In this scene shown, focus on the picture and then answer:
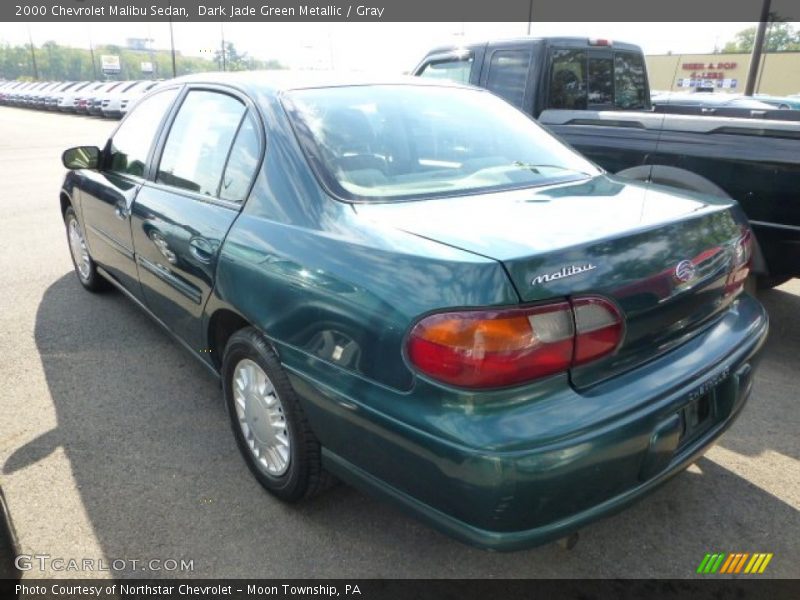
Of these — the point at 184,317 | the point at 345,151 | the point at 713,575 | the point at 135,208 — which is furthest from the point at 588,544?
the point at 135,208

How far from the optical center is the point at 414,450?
Result: 178cm

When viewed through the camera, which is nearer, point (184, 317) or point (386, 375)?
point (386, 375)

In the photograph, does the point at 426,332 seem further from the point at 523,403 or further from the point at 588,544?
the point at 588,544

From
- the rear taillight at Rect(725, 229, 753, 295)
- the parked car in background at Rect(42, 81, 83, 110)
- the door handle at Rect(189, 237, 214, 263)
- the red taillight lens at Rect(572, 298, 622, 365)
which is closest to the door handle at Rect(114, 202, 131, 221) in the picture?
the door handle at Rect(189, 237, 214, 263)

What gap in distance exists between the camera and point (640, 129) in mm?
4188

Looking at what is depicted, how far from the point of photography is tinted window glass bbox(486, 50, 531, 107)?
17.7 feet

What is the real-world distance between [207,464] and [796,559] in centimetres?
238

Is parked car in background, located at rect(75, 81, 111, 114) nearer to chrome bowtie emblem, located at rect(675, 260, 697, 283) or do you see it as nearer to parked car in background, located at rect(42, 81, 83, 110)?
parked car in background, located at rect(42, 81, 83, 110)

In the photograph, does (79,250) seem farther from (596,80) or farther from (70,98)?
(70,98)

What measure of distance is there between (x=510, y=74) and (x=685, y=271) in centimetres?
396

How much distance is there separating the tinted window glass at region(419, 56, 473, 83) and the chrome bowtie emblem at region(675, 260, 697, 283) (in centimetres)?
416

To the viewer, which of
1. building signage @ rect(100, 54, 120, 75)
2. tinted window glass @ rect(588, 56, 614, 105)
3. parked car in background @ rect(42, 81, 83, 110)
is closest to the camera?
tinted window glass @ rect(588, 56, 614, 105)

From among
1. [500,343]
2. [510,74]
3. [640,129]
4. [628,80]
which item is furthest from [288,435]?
[628,80]

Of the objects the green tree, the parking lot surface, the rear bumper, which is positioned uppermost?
the green tree
